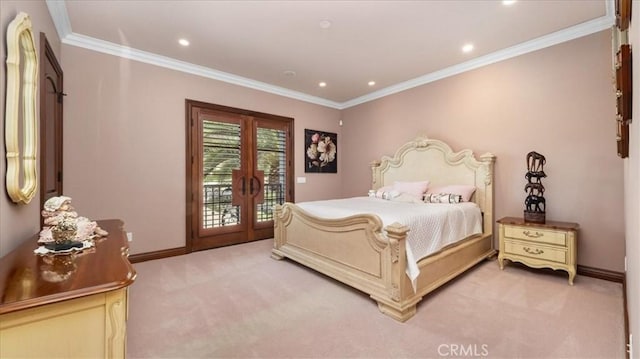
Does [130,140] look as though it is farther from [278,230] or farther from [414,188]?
[414,188]

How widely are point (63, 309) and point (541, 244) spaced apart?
3747 millimetres

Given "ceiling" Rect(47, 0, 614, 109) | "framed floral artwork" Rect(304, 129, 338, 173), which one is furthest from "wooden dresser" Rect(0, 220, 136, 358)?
"framed floral artwork" Rect(304, 129, 338, 173)

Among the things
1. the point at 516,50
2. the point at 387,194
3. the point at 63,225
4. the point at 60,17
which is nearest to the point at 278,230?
the point at 387,194

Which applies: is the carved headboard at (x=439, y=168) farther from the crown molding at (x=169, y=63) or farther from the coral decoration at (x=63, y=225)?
the coral decoration at (x=63, y=225)

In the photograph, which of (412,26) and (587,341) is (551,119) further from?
(587,341)

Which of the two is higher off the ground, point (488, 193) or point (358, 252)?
point (488, 193)

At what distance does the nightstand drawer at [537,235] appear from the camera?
2756 millimetres

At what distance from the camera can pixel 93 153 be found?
3.24 meters

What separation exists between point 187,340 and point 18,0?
2.40 metres

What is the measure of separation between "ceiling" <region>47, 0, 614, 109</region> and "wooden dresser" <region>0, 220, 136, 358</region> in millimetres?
2470

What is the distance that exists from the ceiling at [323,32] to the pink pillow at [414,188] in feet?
5.52

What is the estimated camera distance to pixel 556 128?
3.13m

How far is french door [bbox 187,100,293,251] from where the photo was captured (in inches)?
158

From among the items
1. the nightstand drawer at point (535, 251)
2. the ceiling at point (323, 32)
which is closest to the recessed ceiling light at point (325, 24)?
the ceiling at point (323, 32)
